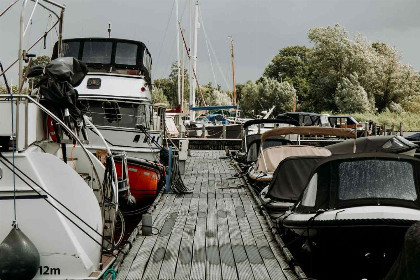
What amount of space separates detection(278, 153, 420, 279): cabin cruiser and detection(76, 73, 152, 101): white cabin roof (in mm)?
8299

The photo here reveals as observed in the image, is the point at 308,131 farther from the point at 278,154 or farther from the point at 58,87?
the point at 58,87

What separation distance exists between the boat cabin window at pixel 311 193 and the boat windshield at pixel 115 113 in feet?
25.1

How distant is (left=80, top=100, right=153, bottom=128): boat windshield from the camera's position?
15328 millimetres

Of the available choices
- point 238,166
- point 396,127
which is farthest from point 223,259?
point 396,127

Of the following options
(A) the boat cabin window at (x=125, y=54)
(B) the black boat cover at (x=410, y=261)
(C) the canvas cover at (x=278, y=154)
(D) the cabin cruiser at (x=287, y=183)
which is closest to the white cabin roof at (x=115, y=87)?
(A) the boat cabin window at (x=125, y=54)

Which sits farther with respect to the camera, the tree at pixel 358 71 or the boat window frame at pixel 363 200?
the tree at pixel 358 71

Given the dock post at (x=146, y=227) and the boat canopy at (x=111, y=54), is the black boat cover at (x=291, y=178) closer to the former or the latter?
the dock post at (x=146, y=227)

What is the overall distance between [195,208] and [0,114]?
217 inches

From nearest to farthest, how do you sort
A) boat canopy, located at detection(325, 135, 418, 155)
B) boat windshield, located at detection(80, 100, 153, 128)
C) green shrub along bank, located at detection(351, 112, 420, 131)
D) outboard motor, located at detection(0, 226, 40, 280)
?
1. outboard motor, located at detection(0, 226, 40, 280)
2. boat windshield, located at detection(80, 100, 153, 128)
3. boat canopy, located at detection(325, 135, 418, 155)
4. green shrub along bank, located at detection(351, 112, 420, 131)

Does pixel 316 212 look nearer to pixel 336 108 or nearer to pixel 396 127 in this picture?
pixel 396 127

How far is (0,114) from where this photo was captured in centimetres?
698

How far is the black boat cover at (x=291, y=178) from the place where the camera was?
11.1 m

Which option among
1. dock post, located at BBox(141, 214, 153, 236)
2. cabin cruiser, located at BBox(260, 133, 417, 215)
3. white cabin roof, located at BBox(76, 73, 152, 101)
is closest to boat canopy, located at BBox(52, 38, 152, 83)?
white cabin roof, located at BBox(76, 73, 152, 101)

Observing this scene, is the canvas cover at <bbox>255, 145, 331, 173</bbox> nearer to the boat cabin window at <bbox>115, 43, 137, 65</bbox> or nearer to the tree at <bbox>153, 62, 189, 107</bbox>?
the boat cabin window at <bbox>115, 43, 137, 65</bbox>
